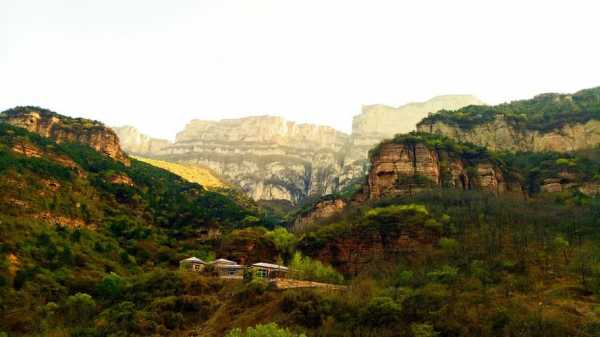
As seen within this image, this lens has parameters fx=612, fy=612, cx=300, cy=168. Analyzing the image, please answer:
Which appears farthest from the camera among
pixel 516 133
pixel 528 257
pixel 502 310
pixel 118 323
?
pixel 516 133

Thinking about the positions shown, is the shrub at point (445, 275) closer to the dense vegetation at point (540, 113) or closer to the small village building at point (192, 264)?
the small village building at point (192, 264)

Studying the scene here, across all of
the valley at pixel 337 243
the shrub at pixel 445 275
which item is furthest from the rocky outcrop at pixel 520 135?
the shrub at pixel 445 275

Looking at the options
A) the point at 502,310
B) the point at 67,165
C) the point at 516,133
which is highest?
the point at 516,133

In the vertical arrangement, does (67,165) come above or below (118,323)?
above

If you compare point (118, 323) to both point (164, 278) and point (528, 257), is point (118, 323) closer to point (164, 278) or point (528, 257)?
point (164, 278)

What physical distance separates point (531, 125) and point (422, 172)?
37.3 metres

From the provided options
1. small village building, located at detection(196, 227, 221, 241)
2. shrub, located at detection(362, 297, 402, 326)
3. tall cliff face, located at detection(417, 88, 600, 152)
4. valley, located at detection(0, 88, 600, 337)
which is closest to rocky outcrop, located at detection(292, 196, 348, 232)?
valley, located at detection(0, 88, 600, 337)

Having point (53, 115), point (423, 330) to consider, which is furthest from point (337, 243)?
point (53, 115)

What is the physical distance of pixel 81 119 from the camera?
133000 millimetres

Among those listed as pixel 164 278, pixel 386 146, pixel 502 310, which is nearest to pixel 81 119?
pixel 386 146

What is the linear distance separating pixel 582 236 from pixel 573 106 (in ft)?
235

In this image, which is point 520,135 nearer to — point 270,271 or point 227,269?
point 270,271

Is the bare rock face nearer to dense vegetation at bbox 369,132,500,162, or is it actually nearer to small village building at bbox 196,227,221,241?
dense vegetation at bbox 369,132,500,162

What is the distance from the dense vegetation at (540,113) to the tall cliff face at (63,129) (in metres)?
65.8
